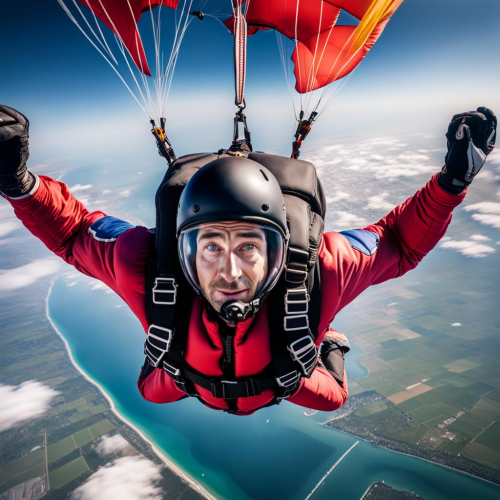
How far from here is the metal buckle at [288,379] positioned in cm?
191

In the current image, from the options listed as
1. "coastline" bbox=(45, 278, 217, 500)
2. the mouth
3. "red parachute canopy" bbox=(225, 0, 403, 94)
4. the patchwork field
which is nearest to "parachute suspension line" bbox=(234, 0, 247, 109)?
"red parachute canopy" bbox=(225, 0, 403, 94)

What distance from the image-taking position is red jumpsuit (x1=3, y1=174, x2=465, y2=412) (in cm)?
188

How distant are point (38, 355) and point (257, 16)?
67.4 meters

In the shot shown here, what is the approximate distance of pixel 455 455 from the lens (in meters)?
30.2

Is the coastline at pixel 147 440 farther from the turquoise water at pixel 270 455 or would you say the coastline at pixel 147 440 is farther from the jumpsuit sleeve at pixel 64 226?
the jumpsuit sleeve at pixel 64 226

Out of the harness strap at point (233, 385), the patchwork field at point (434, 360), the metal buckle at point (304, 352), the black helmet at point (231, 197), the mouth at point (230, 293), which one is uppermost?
the black helmet at point (231, 197)

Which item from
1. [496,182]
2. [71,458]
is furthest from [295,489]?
[496,182]

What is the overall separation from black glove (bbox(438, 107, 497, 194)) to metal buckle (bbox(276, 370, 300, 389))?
1485 millimetres

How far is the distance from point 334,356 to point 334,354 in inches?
1.3

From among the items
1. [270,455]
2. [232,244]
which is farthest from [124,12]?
[270,455]

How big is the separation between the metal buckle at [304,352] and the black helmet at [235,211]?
0.37 metres

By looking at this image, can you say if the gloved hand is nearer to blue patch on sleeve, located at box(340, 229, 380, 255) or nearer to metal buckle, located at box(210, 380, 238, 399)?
blue patch on sleeve, located at box(340, 229, 380, 255)

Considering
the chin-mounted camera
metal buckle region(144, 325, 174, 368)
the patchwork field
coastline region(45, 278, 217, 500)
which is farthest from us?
the patchwork field

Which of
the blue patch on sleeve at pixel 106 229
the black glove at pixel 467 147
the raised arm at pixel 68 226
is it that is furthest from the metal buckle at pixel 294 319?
the blue patch on sleeve at pixel 106 229
